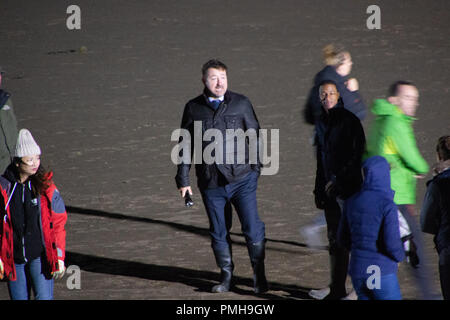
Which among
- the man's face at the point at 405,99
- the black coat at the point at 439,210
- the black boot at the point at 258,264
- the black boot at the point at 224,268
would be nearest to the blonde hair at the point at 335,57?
the man's face at the point at 405,99

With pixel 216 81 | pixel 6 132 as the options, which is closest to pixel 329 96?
pixel 216 81

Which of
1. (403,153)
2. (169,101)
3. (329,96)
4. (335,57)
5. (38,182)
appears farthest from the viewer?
(169,101)

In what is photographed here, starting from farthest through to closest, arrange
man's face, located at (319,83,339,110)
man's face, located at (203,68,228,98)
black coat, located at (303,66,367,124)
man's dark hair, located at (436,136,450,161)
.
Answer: black coat, located at (303,66,367,124) < man's face, located at (203,68,228,98) < man's face, located at (319,83,339,110) < man's dark hair, located at (436,136,450,161)

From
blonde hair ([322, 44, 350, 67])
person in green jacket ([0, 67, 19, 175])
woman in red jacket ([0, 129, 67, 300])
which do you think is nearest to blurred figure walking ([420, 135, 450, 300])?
blonde hair ([322, 44, 350, 67])

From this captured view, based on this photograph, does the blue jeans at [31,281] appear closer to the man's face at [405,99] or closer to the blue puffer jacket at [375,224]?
the blue puffer jacket at [375,224]

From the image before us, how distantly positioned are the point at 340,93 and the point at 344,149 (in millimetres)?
1382

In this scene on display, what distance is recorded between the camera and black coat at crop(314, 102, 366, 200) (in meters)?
6.94

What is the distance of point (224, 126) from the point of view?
7281mm

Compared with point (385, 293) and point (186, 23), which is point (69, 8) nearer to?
point (186, 23)

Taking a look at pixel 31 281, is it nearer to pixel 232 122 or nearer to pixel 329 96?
pixel 232 122

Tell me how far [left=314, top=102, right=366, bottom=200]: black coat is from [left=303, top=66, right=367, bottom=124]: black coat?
863 mm

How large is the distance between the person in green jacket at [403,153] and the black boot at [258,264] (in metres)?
1.25

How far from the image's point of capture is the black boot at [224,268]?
749 cm

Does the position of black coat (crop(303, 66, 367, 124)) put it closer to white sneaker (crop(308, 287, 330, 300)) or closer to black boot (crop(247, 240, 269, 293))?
black boot (crop(247, 240, 269, 293))
